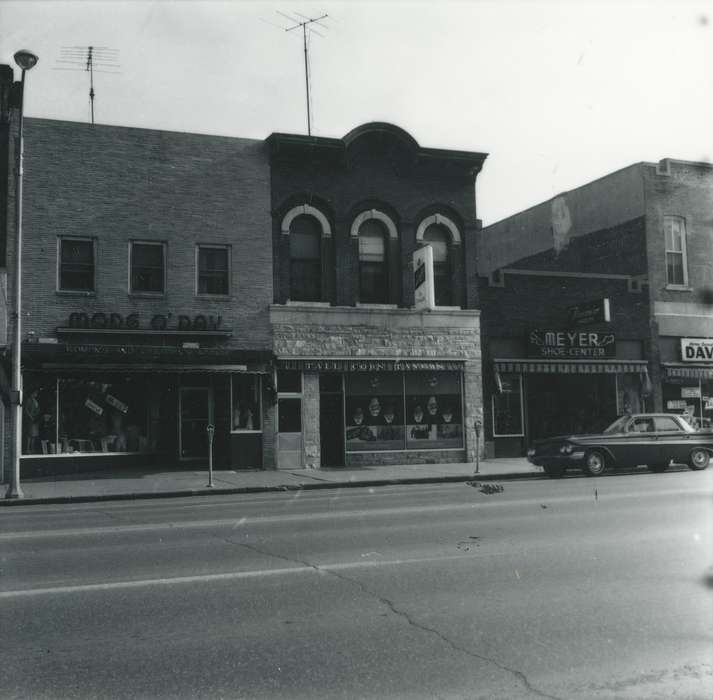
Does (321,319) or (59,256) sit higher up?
(59,256)

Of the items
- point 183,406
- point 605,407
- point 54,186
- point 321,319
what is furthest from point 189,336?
point 605,407

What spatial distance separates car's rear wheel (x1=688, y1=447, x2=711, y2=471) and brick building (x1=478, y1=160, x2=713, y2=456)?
5830 millimetres

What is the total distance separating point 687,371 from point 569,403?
4.37 meters

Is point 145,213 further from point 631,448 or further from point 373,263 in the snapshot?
point 631,448

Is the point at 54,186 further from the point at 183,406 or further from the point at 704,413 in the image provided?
the point at 704,413

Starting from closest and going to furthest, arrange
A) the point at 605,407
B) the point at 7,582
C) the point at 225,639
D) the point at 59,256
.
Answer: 1. the point at 225,639
2. the point at 7,582
3. the point at 59,256
4. the point at 605,407

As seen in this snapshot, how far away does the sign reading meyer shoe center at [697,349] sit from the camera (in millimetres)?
27328

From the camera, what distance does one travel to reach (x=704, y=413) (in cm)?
2744

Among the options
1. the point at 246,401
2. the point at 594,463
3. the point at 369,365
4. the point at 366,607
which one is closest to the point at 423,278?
the point at 369,365

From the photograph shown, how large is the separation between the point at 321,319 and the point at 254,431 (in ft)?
11.9

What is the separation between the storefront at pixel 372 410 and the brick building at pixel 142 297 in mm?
Answer: 849

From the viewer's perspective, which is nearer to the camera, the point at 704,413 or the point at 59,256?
the point at 59,256

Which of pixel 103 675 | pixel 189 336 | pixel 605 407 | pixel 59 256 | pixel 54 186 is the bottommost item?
pixel 103 675

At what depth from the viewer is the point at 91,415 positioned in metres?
21.0
